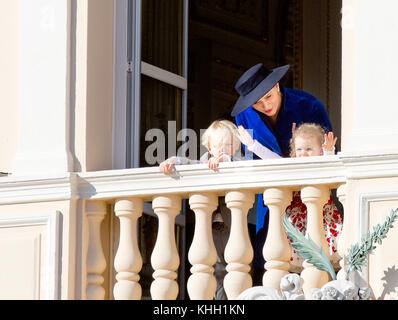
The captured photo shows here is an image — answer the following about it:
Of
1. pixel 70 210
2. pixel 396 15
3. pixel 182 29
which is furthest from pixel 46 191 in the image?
pixel 396 15

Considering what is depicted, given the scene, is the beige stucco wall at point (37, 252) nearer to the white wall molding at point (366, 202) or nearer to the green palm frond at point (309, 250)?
the green palm frond at point (309, 250)

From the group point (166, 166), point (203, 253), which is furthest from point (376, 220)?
point (166, 166)

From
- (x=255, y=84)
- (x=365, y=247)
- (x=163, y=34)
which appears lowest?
(x=365, y=247)

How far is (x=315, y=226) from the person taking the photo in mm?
7297

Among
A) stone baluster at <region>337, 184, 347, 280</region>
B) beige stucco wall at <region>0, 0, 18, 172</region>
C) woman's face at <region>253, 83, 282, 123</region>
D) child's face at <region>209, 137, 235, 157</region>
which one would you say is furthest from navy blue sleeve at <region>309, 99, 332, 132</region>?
beige stucco wall at <region>0, 0, 18, 172</region>

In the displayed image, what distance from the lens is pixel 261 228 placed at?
25.6 feet

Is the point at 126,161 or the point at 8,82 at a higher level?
the point at 8,82

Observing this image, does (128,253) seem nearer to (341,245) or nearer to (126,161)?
(126,161)

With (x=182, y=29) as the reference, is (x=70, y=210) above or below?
below

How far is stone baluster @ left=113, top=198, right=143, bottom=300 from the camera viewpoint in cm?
764

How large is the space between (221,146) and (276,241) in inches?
24.3

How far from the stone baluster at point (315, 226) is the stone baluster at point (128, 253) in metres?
0.89
